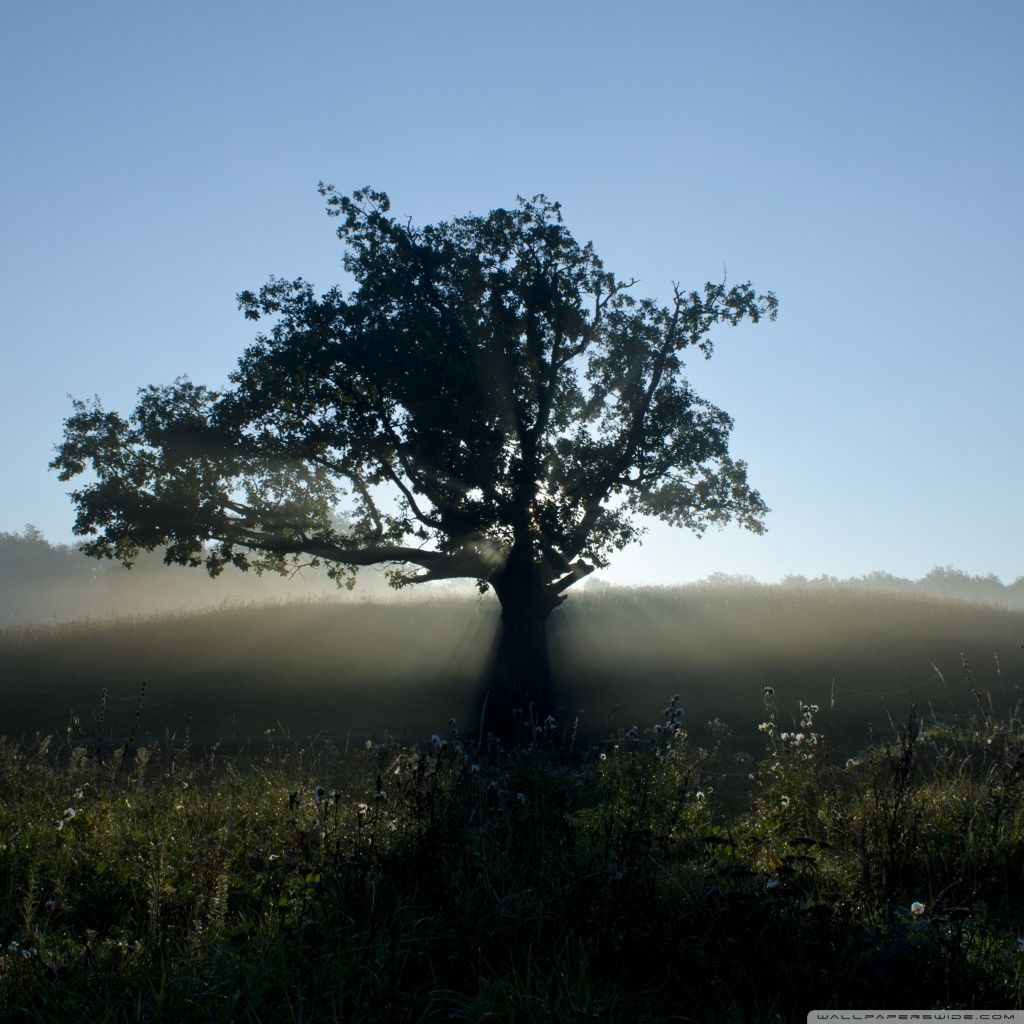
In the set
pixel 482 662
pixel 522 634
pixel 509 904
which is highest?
pixel 522 634

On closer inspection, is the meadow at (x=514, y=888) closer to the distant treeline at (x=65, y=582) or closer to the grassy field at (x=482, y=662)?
the grassy field at (x=482, y=662)

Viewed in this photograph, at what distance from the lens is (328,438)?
1948 cm

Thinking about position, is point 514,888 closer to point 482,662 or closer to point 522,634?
point 522,634

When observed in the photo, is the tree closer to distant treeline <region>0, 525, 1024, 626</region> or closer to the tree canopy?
the tree canopy

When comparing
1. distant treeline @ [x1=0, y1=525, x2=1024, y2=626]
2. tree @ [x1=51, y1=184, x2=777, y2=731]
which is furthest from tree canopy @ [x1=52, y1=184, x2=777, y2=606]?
distant treeline @ [x1=0, y1=525, x2=1024, y2=626]

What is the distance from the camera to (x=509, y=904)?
4.84m

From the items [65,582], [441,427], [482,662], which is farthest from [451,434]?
[65,582]

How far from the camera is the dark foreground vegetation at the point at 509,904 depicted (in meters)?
3.93

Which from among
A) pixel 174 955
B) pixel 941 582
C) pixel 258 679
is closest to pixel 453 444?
pixel 258 679

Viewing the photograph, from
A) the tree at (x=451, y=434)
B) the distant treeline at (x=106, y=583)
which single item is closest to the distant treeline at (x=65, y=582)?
the distant treeline at (x=106, y=583)

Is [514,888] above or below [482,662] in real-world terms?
above

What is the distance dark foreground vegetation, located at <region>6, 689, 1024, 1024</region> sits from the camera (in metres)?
3.93

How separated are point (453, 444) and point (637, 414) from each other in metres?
4.40

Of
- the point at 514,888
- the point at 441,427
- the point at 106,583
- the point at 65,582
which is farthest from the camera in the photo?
the point at 65,582
